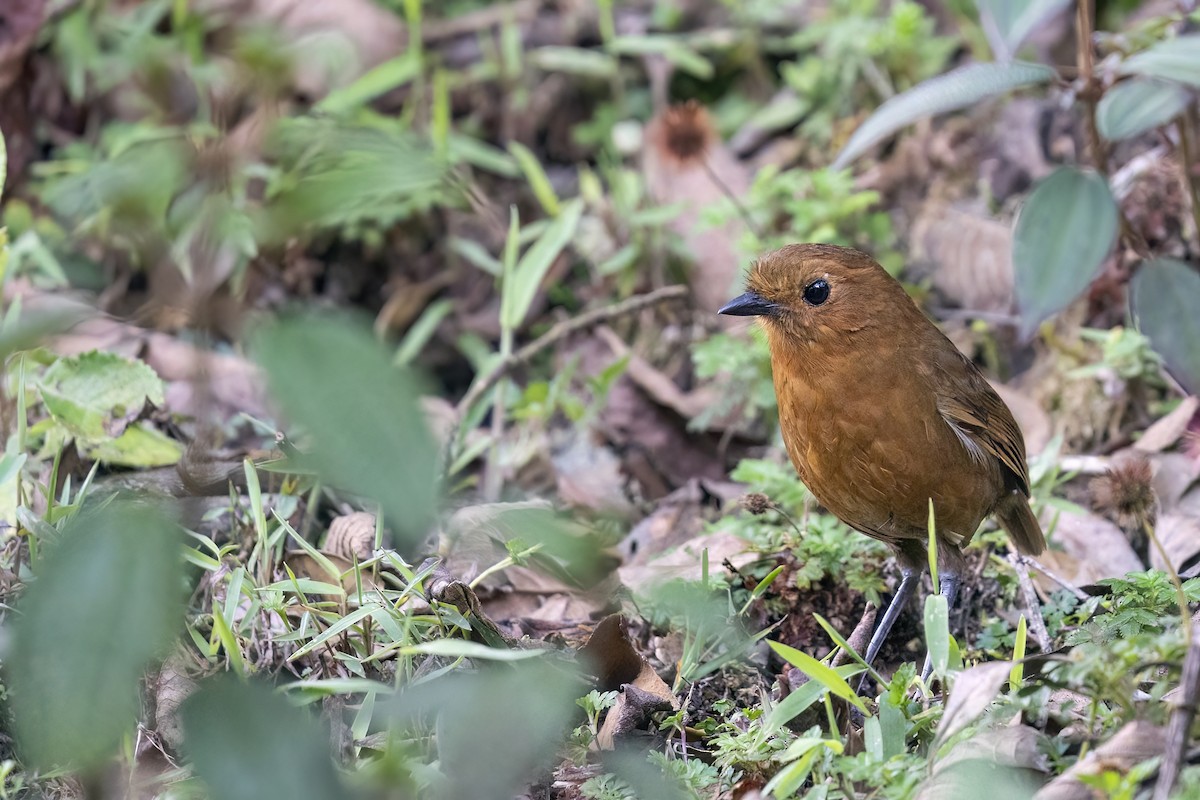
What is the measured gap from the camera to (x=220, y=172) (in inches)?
48.8

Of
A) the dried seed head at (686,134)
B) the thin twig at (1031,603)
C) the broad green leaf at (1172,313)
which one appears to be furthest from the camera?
the dried seed head at (686,134)

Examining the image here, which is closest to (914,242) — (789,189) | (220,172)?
(789,189)

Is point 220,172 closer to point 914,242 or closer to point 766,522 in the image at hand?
point 766,522

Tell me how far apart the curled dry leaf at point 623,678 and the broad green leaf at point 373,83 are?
3.24m

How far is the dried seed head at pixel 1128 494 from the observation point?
3.62 metres

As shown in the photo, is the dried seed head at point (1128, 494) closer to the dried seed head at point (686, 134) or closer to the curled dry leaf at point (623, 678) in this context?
the curled dry leaf at point (623, 678)

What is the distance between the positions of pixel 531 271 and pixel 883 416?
174 cm

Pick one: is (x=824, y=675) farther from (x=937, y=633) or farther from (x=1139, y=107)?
(x=1139, y=107)

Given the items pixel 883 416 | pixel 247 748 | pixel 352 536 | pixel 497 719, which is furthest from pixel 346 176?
pixel 883 416

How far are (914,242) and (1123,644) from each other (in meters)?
3.28

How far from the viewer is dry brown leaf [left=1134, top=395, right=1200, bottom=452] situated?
4.02 metres

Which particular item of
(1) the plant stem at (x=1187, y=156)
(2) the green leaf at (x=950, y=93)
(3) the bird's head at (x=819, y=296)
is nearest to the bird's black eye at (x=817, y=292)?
(3) the bird's head at (x=819, y=296)

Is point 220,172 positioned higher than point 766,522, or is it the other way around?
point 220,172

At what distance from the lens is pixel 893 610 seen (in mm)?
3209
